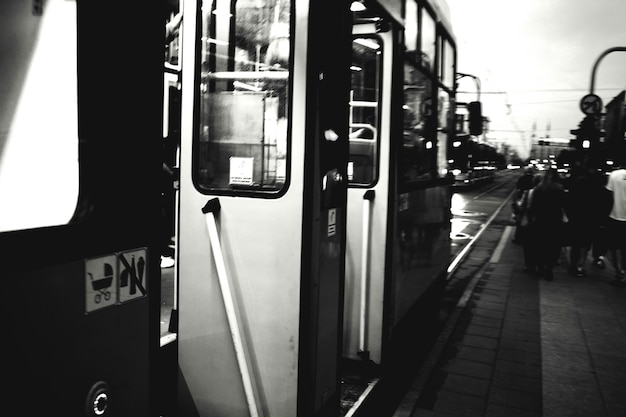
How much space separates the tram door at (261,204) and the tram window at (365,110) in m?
1.40

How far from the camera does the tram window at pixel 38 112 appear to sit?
140cm

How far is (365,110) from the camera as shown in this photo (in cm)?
471

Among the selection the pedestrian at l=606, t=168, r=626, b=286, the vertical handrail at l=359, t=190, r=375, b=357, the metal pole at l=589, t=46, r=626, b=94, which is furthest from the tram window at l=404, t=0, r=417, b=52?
the metal pole at l=589, t=46, r=626, b=94

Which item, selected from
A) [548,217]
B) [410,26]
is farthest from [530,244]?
[410,26]

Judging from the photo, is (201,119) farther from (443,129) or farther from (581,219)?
(581,219)

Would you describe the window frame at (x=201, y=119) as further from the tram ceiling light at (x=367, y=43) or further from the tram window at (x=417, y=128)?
the tram window at (x=417, y=128)

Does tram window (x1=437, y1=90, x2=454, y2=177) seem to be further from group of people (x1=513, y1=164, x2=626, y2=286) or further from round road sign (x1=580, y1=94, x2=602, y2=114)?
round road sign (x1=580, y1=94, x2=602, y2=114)

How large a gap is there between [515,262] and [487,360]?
6215 millimetres

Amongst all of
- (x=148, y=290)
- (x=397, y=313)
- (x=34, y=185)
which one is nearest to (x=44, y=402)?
(x=148, y=290)

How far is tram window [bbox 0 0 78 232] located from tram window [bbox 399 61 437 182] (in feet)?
11.7

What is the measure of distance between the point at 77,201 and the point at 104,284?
24cm

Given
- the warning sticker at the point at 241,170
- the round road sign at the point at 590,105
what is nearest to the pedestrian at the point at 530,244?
the round road sign at the point at 590,105

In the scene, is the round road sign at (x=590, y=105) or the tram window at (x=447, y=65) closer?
the tram window at (x=447, y=65)

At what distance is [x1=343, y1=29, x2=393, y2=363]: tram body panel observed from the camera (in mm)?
4516
